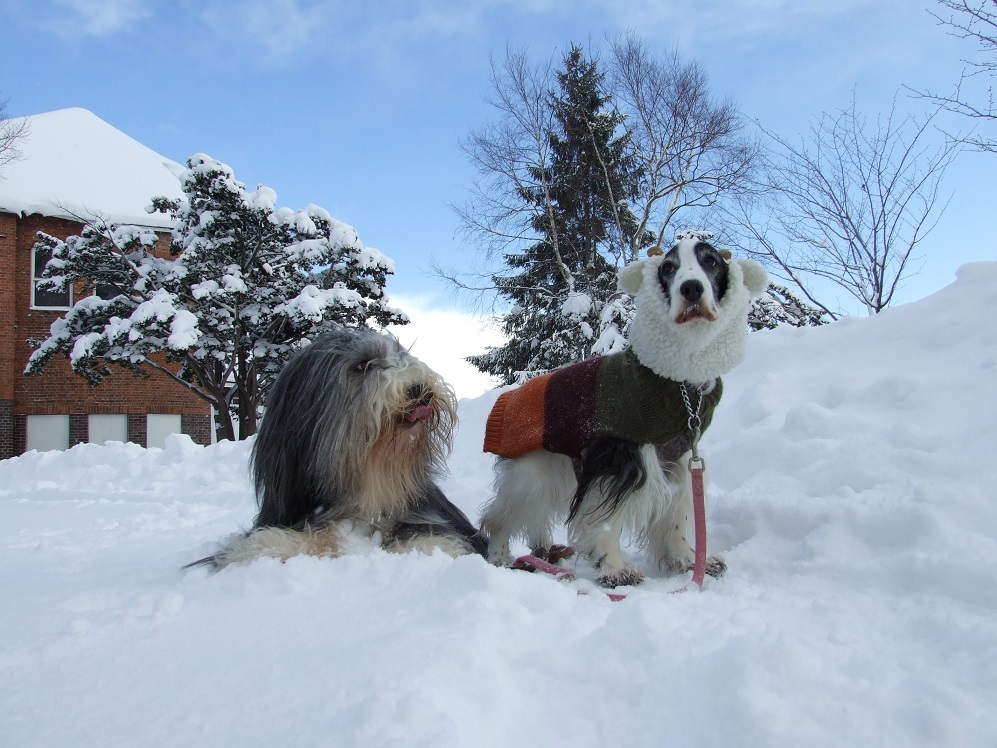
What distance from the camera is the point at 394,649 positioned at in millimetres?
1519

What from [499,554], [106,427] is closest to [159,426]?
[106,427]

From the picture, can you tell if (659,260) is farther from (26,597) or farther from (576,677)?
(26,597)

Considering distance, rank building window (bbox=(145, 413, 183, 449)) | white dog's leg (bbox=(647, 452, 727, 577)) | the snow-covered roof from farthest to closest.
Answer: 1. building window (bbox=(145, 413, 183, 449))
2. the snow-covered roof
3. white dog's leg (bbox=(647, 452, 727, 577))

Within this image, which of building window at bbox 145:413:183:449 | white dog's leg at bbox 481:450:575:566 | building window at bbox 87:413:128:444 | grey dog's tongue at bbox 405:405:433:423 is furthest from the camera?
building window at bbox 145:413:183:449

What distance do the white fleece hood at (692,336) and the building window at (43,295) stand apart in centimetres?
1954

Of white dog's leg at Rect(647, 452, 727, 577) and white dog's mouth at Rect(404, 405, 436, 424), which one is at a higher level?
white dog's mouth at Rect(404, 405, 436, 424)

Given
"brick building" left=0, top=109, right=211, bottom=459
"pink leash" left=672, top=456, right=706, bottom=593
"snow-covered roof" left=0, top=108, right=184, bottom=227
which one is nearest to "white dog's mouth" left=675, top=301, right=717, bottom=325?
"pink leash" left=672, top=456, right=706, bottom=593

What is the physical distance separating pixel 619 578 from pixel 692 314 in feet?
3.58

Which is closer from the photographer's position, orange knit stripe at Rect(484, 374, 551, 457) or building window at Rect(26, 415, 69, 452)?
orange knit stripe at Rect(484, 374, 551, 457)

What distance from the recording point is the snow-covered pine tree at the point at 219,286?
14.8 metres

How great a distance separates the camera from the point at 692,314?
2.63m

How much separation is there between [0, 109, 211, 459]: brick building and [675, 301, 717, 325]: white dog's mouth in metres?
17.5

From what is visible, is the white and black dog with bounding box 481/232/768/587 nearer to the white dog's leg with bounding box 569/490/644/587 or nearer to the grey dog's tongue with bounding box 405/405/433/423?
the white dog's leg with bounding box 569/490/644/587

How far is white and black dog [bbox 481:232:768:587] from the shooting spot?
273 centimetres
